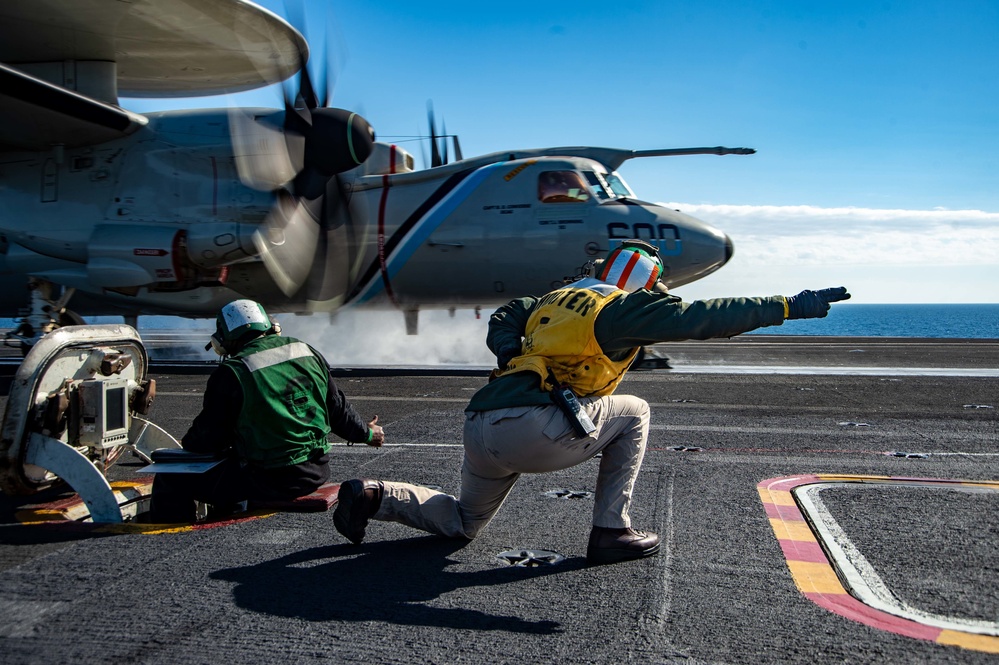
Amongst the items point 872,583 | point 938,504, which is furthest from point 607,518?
point 938,504

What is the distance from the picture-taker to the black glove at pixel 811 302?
11.9 feet

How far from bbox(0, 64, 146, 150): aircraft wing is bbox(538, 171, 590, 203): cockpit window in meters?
7.22

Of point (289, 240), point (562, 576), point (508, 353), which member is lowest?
point (562, 576)

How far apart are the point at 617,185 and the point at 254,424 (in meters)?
11.4

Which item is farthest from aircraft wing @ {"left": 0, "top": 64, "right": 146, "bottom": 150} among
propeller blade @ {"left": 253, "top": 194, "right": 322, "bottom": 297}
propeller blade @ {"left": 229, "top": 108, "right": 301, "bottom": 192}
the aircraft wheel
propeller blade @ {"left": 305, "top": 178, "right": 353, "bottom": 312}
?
propeller blade @ {"left": 305, "top": 178, "right": 353, "bottom": 312}

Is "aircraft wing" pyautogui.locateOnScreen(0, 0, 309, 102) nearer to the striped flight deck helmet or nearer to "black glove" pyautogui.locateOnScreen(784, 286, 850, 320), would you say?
the striped flight deck helmet

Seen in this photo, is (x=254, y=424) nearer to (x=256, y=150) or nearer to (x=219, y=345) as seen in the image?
(x=219, y=345)

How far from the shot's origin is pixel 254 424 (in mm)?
4535

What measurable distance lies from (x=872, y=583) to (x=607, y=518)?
1220 mm

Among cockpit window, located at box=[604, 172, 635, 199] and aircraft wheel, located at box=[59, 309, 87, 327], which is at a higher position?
cockpit window, located at box=[604, 172, 635, 199]

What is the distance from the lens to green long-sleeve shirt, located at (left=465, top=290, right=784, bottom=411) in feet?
11.8

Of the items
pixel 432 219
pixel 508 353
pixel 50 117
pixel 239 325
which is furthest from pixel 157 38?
pixel 508 353

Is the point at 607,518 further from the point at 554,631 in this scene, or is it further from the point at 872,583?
the point at 872,583

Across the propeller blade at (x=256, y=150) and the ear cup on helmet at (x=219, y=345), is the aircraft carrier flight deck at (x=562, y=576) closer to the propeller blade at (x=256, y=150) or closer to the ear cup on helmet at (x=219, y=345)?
the ear cup on helmet at (x=219, y=345)
